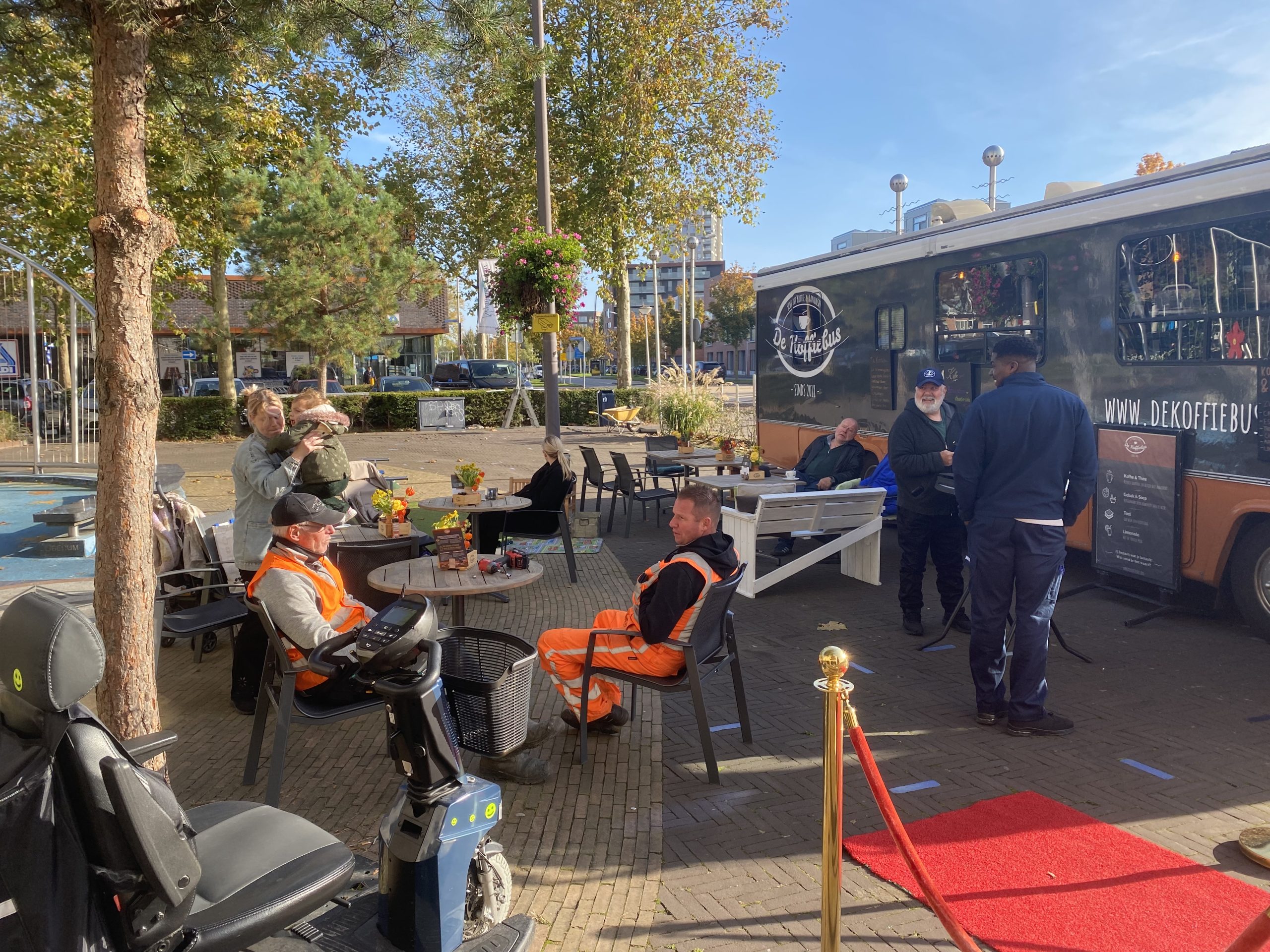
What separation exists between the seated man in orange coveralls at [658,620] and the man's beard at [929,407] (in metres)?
2.83

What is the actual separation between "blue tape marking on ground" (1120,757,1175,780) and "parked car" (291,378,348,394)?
24559mm

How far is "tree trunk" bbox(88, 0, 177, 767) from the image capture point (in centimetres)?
323

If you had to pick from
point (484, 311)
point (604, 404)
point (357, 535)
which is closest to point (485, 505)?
point (357, 535)

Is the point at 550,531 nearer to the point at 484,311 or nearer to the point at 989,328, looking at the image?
the point at 989,328

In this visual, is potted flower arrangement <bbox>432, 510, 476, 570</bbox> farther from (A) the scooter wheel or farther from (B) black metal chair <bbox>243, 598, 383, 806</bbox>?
(A) the scooter wheel

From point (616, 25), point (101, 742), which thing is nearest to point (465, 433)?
point (616, 25)

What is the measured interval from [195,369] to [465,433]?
944 inches

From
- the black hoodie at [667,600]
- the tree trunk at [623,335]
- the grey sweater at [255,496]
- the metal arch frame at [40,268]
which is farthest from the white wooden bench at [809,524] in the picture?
the tree trunk at [623,335]

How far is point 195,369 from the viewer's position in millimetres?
42562

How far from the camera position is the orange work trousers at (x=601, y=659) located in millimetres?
4309

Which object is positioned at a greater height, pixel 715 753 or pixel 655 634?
pixel 655 634

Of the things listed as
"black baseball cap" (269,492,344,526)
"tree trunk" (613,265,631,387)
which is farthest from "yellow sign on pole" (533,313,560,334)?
"tree trunk" (613,265,631,387)

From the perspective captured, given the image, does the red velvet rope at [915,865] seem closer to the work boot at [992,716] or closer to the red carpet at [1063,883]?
the red carpet at [1063,883]

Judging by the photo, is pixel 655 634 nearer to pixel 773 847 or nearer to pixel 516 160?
pixel 773 847
